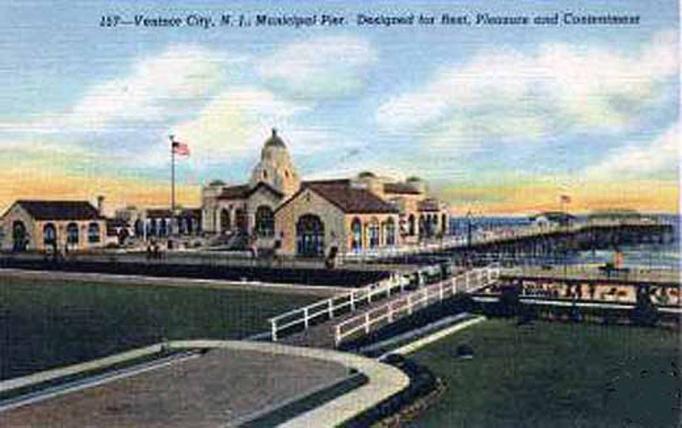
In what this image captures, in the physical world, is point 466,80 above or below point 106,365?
above

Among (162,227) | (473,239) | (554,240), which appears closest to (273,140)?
(473,239)

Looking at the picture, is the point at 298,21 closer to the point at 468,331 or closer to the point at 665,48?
the point at 665,48

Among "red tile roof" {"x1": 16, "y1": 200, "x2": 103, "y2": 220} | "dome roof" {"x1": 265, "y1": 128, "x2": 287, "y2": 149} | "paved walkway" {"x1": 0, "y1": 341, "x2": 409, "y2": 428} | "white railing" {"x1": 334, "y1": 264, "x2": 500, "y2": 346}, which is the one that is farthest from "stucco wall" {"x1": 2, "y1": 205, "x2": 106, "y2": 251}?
"paved walkway" {"x1": 0, "y1": 341, "x2": 409, "y2": 428}

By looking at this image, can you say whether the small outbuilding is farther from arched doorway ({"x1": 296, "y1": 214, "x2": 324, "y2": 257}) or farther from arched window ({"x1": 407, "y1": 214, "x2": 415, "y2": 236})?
arched window ({"x1": 407, "y1": 214, "x2": 415, "y2": 236})

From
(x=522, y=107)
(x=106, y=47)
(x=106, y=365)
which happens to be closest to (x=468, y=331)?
(x=522, y=107)

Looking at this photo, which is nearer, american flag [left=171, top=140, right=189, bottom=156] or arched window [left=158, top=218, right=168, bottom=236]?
american flag [left=171, top=140, right=189, bottom=156]

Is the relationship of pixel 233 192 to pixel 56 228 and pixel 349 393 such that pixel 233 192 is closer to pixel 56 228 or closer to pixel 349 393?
pixel 56 228

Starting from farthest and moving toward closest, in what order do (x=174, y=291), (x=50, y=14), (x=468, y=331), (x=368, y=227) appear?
(x=368, y=227), (x=174, y=291), (x=468, y=331), (x=50, y=14)
